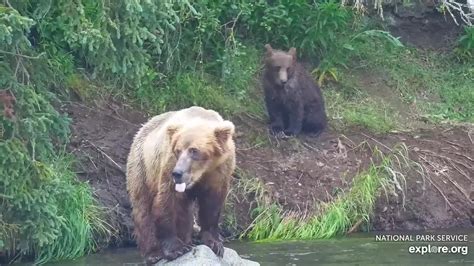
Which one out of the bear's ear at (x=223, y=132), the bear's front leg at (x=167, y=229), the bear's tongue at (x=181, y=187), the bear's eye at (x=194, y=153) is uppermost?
the bear's ear at (x=223, y=132)

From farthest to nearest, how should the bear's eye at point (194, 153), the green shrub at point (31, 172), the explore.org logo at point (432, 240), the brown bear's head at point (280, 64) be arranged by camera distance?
the brown bear's head at point (280, 64) → the explore.org logo at point (432, 240) → the green shrub at point (31, 172) → the bear's eye at point (194, 153)

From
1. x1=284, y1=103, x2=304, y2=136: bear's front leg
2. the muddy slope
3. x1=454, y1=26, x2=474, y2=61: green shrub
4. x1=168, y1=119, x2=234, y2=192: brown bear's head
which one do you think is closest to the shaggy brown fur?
x1=168, y1=119, x2=234, y2=192: brown bear's head

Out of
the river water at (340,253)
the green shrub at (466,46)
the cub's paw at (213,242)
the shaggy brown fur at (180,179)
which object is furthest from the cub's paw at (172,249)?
the green shrub at (466,46)

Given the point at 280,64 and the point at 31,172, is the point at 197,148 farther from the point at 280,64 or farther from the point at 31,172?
the point at 280,64

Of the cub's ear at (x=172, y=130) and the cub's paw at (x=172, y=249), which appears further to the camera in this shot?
the cub's paw at (x=172, y=249)

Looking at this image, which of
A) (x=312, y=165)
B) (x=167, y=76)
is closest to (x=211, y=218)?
(x=312, y=165)

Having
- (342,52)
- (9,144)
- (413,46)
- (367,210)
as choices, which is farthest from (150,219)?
(413,46)

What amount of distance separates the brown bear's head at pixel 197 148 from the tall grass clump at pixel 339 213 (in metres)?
3.42

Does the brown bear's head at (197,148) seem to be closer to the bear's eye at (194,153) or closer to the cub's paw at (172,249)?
the bear's eye at (194,153)

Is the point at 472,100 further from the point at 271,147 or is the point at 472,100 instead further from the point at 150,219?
the point at 150,219

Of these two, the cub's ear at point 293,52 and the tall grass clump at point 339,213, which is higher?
the cub's ear at point 293,52

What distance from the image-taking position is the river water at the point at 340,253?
10.2 meters

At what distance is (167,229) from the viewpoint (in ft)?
28.0

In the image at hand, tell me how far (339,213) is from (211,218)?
342 centimetres
